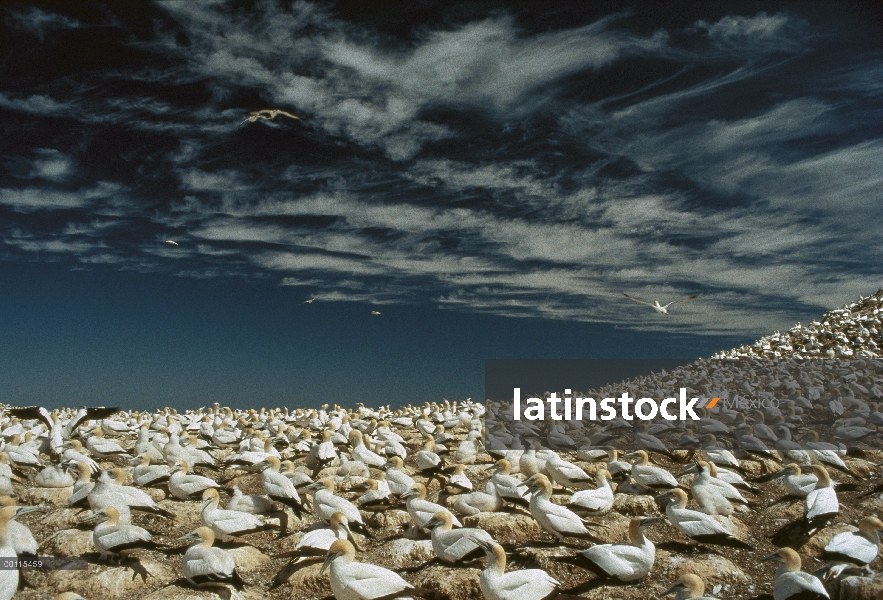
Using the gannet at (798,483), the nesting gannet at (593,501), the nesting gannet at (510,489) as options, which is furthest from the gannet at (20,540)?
the gannet at (798,483)

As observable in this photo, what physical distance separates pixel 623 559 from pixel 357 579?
3.48 meters

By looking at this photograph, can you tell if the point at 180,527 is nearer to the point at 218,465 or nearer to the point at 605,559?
the point at 218,465

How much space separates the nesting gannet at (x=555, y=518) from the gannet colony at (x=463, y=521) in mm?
32

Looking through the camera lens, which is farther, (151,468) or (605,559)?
(151,468)

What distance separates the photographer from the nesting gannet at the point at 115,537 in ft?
29.6

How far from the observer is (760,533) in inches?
400

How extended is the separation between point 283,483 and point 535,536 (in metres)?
4.53

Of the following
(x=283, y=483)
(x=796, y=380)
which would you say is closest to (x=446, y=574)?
(x=283, y=483)

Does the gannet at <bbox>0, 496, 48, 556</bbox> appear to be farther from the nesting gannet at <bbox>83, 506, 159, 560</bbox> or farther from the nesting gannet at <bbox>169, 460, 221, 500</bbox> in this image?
the nesting gannet at <bbox>169, 460, 221, 500</bbox>

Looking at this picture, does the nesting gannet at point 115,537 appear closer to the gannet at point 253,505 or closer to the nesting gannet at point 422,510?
the gannet at point 253,505

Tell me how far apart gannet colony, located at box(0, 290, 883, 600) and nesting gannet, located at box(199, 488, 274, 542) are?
0.03 meters

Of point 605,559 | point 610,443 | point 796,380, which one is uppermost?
point 796,380

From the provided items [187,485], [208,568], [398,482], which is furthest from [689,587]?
[187,485]

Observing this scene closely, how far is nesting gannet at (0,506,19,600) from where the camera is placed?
25.1ft
